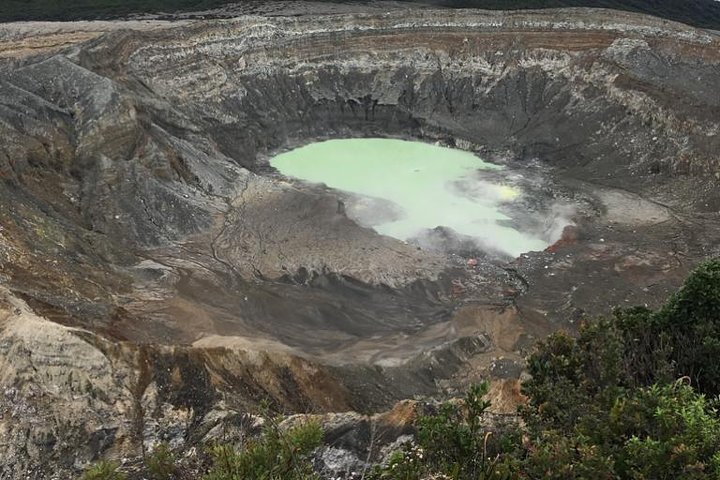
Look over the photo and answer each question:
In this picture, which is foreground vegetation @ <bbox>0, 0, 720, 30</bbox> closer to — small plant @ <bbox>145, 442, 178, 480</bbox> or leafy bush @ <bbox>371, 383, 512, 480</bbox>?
small plant @ <bbox>145, 442, 178, 480</bbox>

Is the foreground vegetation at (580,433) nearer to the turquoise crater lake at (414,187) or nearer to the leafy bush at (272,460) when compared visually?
the leafy bush at (272,460)

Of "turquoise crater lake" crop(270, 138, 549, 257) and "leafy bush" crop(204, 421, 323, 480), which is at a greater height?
"leafy bush" crop(204, 421, 323, 480)

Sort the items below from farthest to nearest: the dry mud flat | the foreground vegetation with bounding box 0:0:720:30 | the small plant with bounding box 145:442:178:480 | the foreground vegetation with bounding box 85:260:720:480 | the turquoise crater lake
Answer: the foreground vegetation with bounding box 0:0:720:30
the turquoise crater lake
the dry mud flat
the small plant with bounding box 145:442:178:480
the foreground vegetation with bounding box 85:260:720:480

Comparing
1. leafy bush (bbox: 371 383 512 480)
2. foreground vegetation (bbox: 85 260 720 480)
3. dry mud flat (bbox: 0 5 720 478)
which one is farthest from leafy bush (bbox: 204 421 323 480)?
dry mud flat (bbox: 0 5 720 478)

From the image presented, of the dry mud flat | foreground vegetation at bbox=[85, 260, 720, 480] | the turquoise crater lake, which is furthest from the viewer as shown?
the turquoise crater lake

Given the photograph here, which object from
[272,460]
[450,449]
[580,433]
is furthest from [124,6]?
[580,433]
